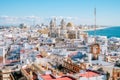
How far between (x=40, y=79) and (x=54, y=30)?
63.2m

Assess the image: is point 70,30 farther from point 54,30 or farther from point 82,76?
point 82,76

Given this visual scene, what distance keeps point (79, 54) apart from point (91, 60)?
9.90 meters

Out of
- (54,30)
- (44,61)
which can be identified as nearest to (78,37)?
(54,30)

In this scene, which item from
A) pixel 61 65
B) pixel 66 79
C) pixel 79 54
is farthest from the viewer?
pixel 79 54

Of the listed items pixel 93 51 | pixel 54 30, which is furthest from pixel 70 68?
pixel 54 30

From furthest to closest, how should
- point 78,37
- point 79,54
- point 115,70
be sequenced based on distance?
point 78,37 → point 79,54 → point 115,70

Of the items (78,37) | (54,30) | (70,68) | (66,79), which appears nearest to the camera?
(66,79)

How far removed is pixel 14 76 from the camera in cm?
2641

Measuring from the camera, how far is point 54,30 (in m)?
82.8

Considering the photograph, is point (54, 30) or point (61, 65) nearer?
point (61, 65)

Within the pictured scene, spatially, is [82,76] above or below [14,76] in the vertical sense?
above

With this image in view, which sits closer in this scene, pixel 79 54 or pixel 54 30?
pixel 79 54

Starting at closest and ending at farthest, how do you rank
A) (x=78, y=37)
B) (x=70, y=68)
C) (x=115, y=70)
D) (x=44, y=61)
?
(x=115, y=70) → (x=70, y=68) → (x=44, y=61) → (x=78, y=37)

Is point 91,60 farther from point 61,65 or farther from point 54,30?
point 54,30
